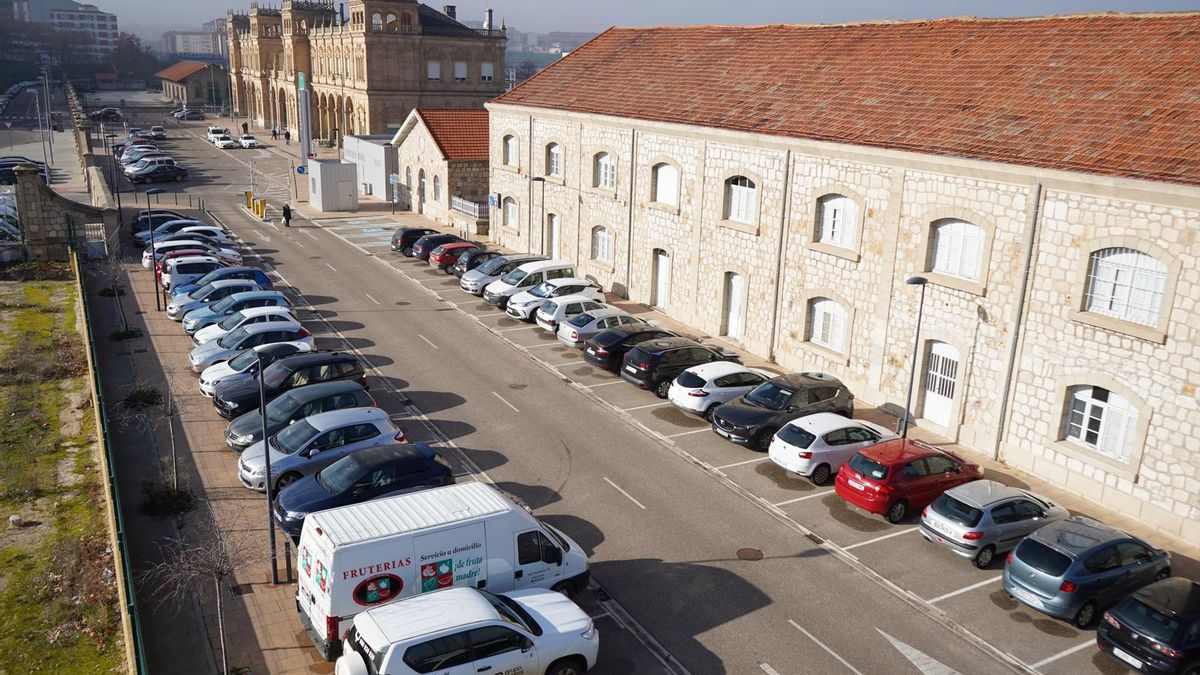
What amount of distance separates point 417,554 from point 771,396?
42.2ft

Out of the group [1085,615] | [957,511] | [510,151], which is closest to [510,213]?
[510,151]

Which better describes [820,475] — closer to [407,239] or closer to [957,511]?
[957,511]

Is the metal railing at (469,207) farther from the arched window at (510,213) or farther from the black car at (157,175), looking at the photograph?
the black car at (157,175)

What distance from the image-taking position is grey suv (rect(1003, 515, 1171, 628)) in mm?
16656

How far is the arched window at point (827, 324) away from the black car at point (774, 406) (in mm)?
3041

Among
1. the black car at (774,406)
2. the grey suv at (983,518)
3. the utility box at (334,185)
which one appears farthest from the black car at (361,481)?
the utility box at (334,185)

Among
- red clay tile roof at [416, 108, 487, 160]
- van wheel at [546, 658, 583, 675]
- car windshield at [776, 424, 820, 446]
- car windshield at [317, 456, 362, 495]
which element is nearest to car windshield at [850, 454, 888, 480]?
car windshield at [776, 424, 820, 446]

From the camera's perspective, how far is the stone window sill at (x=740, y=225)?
3161cm

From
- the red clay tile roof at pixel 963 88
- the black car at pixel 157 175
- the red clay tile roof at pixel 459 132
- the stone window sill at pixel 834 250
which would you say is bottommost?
the black car at pixel 157 175

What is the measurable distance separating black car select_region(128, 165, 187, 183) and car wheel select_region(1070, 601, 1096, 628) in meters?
69.7

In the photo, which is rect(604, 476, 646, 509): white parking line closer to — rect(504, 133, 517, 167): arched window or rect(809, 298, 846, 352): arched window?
rect(809, 298, 846, 352): arched window

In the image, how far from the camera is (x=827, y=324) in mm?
29625

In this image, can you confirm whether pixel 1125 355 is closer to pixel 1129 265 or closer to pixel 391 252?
pixel 1129 265

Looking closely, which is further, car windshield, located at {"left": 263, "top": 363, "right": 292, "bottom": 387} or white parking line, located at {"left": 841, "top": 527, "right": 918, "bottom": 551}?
car windshield, located at {"left": 263, "top": 363, "right": 292, "bottom": 387}
